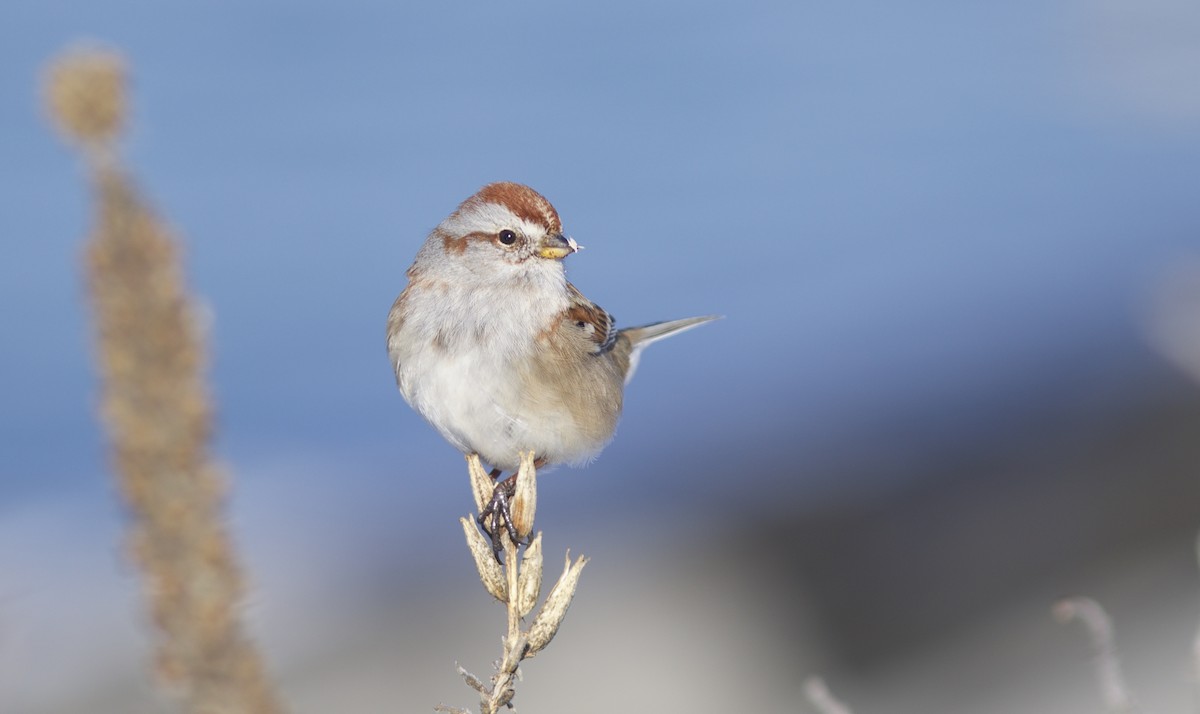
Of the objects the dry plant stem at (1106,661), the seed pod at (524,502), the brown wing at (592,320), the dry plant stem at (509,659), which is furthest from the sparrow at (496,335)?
the dry plant stem at (1106,661)

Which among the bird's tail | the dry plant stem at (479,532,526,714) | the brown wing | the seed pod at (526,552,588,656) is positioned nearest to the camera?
the dry plant stem at (479,532,526,714)

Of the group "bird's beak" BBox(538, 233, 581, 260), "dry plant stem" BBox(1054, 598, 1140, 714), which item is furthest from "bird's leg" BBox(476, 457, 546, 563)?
"dry plant stem" BBox(1054, 598, 1140, 714)

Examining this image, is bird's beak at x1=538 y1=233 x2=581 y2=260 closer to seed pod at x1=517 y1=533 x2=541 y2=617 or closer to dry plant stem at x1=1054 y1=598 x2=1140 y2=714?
seed pod at x1=517 y1=533 x2=541 y2=617

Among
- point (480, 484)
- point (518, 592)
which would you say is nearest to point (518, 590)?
point (518, 592)

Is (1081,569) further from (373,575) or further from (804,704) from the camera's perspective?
(373,575)

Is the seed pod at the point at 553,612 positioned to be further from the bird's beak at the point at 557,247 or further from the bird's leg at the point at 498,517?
the bird's beak at the point at 557,247

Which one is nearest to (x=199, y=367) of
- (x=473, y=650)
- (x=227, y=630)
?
(x=227, y=630)
